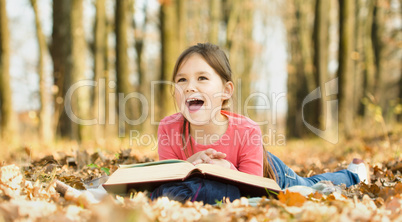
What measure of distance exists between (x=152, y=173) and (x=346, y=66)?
8.10 meters

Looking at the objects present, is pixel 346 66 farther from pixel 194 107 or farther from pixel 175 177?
pixel 175 177

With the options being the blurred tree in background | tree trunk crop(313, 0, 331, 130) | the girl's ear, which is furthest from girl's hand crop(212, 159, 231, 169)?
tree trunk crop(313, 0, 331, 130)

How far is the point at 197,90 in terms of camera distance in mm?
3066

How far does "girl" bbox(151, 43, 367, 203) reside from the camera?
3059mm

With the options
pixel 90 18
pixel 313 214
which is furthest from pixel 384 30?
pixel 313 214

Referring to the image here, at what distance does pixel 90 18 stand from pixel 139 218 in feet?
67.2

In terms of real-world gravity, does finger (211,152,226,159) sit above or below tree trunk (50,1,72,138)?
below

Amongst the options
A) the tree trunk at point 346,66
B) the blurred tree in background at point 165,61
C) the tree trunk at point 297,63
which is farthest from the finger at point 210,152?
the tree trunk at point 297,63

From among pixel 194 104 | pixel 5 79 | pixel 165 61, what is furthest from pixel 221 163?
pixel 5 79

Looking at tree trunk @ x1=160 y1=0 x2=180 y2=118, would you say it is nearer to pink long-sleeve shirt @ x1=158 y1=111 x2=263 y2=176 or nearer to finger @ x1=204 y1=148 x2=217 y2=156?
pink long-sleeve shirt @ x1=158 y1=111 x2=263 y2=176

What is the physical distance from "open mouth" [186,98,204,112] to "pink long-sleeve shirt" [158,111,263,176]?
316 mm

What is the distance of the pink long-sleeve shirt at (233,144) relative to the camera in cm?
301

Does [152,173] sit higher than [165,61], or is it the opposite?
[165,61]

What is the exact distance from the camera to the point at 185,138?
3.34 m
